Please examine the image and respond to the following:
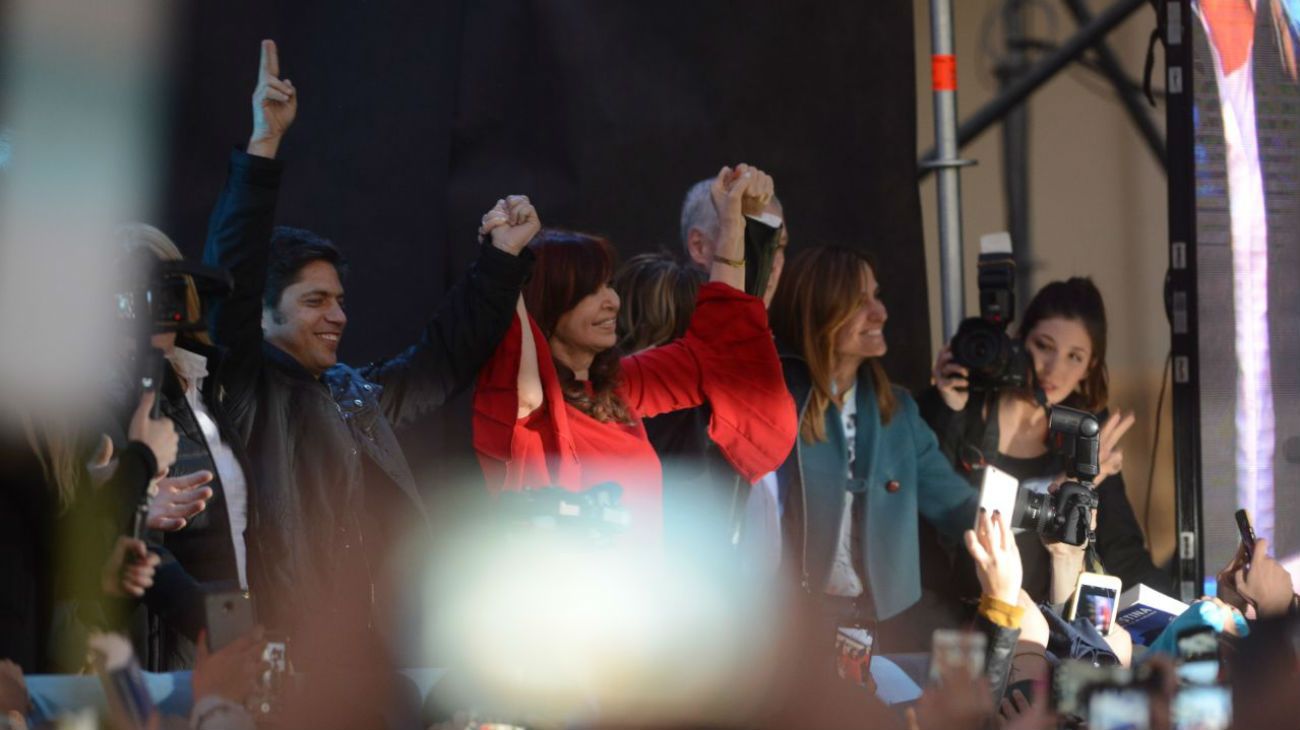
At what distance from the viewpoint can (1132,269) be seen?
4.12 metres

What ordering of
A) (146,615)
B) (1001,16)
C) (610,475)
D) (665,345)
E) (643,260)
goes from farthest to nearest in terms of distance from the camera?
(1001,16) → (643,260) → (665,345) → (610,475) → (146,615)

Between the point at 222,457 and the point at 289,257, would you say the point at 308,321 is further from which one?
the point at 222,457

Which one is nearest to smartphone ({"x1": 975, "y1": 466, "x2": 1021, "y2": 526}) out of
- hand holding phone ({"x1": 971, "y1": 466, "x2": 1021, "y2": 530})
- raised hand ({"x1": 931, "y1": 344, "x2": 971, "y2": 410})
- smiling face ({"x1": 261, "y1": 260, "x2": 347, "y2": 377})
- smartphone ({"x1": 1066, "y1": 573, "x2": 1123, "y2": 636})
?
hand holding phone ({"x1": 971, "y1": 466, "x2": 1021, "y2": 530})

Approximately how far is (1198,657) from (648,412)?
3.30ft

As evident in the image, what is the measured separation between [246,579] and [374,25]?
1.25 metres

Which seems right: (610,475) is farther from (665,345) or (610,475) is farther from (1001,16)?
(1001,16)

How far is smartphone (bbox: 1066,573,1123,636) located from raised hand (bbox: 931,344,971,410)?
2.56ft

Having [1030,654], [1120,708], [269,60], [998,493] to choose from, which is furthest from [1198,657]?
[269,60]

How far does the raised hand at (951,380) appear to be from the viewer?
328 cm

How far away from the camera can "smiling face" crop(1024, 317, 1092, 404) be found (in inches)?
130

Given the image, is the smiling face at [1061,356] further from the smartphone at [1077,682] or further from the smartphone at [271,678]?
the smartphone at [271,678]

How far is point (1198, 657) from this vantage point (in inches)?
78.9

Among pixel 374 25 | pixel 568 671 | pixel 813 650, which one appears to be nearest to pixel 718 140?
pixel 374 25

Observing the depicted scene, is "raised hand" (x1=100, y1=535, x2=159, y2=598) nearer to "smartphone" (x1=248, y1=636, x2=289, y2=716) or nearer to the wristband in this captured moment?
"smartphone" (x1=248, y1=636, x2=289, y2=716)
